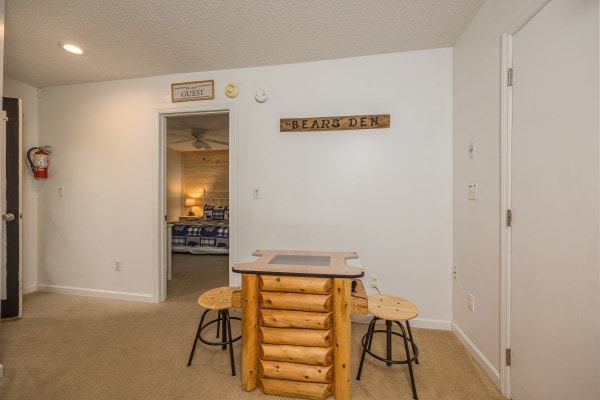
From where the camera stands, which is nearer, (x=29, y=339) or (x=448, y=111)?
(x=29, y=339)

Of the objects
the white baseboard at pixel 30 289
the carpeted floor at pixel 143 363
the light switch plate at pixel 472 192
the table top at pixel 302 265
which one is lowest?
the carpeted floor at pixel 143 363

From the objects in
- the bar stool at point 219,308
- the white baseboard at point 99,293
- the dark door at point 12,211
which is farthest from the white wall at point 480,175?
the dark door at point 12,211

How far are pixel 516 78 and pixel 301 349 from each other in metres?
1.99

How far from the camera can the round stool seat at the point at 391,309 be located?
59.4 inches

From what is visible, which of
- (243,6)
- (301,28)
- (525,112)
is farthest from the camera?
(301,28)

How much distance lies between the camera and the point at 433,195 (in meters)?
2.23

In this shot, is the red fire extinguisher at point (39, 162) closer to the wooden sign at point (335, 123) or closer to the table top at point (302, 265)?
the wooden sign at point (335, 123)

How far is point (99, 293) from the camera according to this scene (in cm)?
292

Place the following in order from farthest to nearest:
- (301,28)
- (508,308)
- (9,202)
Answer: (9,202) → (301,28) → (508,308)

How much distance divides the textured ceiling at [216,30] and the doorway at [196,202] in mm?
617

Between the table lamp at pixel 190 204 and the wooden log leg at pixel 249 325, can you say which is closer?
the wooden log leg at pixel 249 325

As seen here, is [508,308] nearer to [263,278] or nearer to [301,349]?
[301,349]

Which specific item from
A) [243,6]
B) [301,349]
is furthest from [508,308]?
[243,6]

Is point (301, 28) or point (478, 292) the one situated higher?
point (301, 28)
